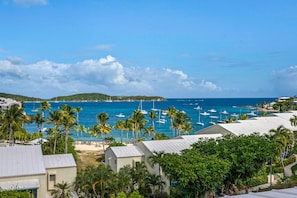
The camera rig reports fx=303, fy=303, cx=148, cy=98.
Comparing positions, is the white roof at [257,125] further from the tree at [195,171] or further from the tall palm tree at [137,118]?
the tree at [195,171]

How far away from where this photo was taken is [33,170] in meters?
24.8

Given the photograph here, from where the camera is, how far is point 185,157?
26.7m

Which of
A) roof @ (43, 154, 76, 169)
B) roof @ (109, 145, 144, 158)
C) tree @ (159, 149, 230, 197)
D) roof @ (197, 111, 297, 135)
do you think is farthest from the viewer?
roof @ (197, 111, 297, 135)

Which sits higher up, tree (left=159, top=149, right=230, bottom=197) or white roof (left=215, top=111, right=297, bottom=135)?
white roof (left=215, top=111, right=297, bottom=135)

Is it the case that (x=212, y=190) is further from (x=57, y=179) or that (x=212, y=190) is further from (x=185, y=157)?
(x=57, y=179)

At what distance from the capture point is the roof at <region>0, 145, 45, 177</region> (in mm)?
24406

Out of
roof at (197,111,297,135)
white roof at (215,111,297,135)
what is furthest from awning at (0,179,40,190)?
white roof at (215,111,297,135)

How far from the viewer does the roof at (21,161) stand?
24406mm

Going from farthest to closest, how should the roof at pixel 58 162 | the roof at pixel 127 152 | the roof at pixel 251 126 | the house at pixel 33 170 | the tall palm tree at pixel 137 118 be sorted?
the tall palm tree at pixel 137 118, the roof at pixel 251 126, the roof at pixel 127 152, the roof at pixel 58 162, the house at pixel 33 170

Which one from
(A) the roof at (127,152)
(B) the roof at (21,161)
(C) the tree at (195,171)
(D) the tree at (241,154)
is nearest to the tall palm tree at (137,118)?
(A) the roof at (127,152)

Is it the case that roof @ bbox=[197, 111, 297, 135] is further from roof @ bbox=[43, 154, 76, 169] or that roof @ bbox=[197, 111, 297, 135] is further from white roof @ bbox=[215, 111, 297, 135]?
roof @ bbox=[43, 154, 76, 169]

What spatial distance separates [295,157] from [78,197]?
112 feet

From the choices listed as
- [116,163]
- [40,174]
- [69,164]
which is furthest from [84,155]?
[40,174]

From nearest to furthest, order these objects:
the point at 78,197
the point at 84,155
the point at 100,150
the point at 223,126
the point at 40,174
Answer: the point at 40,174 → the point at 78,197 → the point at 223,126 → the point at 84,155 → the point at 100,150
